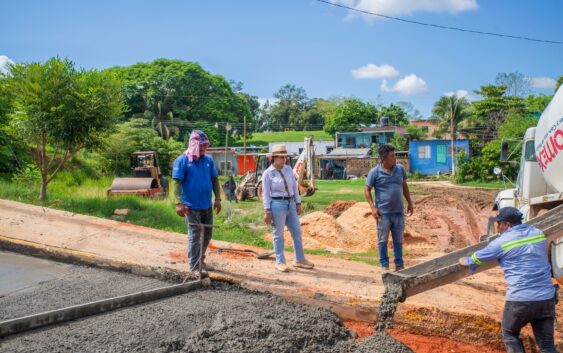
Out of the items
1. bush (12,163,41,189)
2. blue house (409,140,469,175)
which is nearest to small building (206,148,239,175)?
blue house (409,140,469,175)

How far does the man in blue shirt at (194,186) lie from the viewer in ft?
19.8

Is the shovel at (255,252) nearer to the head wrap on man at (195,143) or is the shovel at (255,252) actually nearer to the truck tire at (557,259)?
the head wrap on man at (195,143)

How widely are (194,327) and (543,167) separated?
6394 mm

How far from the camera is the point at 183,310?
4.98 m

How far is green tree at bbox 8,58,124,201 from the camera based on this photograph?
37.5 feet

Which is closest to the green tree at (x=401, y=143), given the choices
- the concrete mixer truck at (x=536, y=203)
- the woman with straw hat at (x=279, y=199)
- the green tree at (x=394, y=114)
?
the green tree at (x=394, y=114)

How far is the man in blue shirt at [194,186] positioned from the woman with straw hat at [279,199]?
820mm

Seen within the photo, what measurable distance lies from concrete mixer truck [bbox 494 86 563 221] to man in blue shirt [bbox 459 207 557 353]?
12.9 ft

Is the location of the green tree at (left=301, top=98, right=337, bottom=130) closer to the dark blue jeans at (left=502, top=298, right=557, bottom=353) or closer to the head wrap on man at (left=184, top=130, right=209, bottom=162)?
the head wrap on man at (left=184, top=130, right=209, bottom=162)

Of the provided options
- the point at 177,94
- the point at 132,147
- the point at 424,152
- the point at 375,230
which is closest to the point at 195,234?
the point at 375,230

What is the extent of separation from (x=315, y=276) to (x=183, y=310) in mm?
2054

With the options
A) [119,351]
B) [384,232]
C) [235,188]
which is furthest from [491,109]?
[119,351]

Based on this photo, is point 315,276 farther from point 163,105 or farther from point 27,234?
point 163,105

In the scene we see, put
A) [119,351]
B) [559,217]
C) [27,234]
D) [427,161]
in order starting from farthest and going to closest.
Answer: [427,161] → [27,234] → [559,217] → [119,351]
